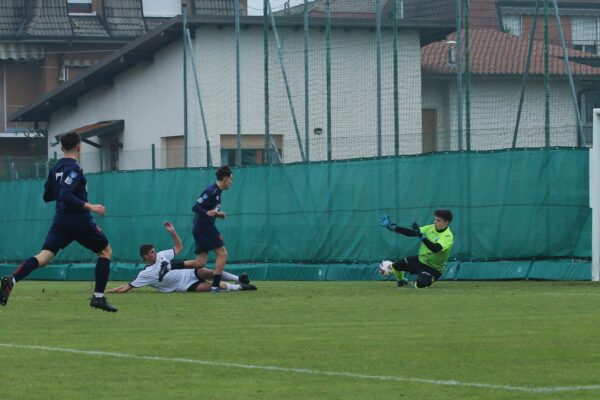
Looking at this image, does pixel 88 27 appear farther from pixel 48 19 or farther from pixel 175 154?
pixel 175 154

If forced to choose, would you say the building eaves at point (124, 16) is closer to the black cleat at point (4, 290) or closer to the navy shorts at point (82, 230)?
the navy shorts at point (82, 230)

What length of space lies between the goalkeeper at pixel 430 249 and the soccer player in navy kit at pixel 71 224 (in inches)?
243

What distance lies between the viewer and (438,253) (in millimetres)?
21453

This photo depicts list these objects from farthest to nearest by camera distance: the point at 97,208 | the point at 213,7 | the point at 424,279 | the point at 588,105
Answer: the point at 213,7, the point at 588,105, the point at 424,279, the point at 97,208

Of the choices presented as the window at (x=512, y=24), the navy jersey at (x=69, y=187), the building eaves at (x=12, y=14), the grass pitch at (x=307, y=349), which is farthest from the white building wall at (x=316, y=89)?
the building eaves at (x=12, y=14)

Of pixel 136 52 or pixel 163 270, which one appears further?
pixel 136 52

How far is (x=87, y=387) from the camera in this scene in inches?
356

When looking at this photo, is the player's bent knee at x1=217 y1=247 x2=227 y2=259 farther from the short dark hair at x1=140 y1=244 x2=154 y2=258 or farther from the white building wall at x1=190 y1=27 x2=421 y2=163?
the white building wall at x1=190 y1=27 x2=421 y2=163

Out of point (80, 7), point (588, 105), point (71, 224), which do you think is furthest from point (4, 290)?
point (80, 7)

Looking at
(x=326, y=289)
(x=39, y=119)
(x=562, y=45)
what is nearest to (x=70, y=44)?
(x=39, y=119)

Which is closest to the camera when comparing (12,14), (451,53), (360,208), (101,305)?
(101,305)

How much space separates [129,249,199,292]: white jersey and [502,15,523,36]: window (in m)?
16.4

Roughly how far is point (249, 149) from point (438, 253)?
15.4 meters

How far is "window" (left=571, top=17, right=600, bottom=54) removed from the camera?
29.4 meters
